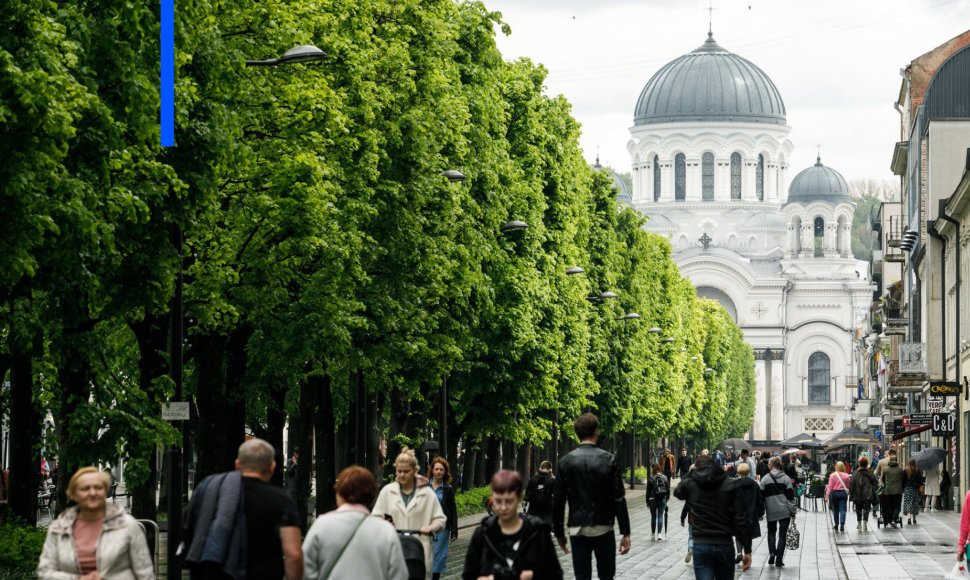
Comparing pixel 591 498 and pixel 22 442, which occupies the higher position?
pixel 22 442

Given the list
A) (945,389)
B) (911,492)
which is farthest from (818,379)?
(911,492)

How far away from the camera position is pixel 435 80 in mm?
28391

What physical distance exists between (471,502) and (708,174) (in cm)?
11487

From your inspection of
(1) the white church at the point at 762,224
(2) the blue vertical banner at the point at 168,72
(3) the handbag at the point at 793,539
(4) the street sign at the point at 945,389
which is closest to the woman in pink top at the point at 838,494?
(4) the street sign at the point at 945,389

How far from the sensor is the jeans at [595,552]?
1316 centimetres

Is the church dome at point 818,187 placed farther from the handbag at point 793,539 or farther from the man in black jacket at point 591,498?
the man in black jacket at point 591,498

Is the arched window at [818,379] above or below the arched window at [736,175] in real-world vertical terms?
below

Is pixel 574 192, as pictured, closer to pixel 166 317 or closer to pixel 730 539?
pixel 166 317

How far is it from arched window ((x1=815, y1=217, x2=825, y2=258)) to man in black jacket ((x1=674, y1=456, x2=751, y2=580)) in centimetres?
→ 13940

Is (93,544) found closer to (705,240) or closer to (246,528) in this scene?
(246,528)

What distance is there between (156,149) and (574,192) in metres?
24.6

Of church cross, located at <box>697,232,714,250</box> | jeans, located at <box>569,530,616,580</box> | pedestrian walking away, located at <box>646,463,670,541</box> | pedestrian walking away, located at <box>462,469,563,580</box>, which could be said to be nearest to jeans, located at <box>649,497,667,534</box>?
pedestrian walking away, located at <box>646,463,670,541</box>

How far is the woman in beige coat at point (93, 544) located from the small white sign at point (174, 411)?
9.54 m

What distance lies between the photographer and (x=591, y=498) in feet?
43.0
